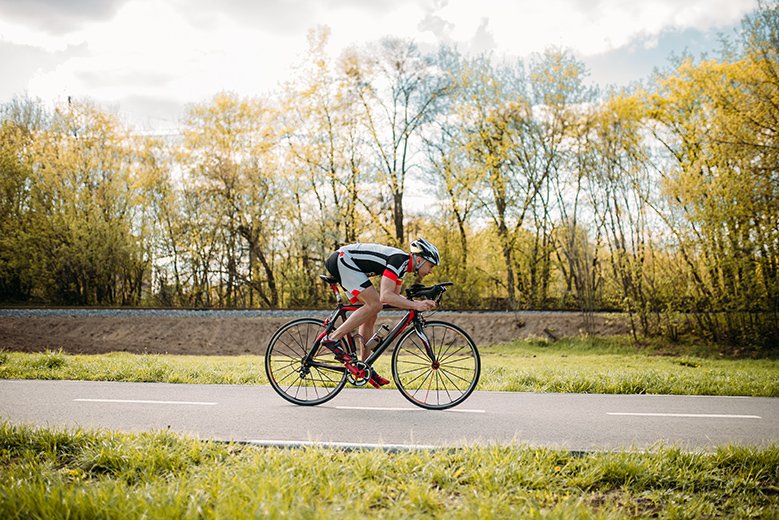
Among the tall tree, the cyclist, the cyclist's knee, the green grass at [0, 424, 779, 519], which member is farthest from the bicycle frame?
the tall tree

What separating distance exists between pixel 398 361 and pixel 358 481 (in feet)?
8.83

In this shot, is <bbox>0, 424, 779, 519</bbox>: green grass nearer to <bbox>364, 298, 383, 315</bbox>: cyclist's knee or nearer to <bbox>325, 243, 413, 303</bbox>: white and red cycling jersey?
<bbox>364, 298, 383, 315</bbox>: cyclist's knee

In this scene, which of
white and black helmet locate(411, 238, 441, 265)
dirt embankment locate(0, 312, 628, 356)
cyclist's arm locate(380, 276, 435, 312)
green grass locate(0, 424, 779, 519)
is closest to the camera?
green grass locate(0, 424, 779, 519)

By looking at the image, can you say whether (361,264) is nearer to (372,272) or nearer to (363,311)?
(372,272)

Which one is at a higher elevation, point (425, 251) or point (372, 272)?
point (425, 251)

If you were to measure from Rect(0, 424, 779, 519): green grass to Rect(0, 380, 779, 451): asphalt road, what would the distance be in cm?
45

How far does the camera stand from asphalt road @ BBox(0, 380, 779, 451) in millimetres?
4934

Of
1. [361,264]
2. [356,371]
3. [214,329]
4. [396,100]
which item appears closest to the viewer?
[361,264]

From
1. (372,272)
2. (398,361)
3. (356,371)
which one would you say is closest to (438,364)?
(398,361)

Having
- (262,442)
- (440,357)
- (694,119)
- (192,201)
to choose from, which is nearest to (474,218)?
(694,119)

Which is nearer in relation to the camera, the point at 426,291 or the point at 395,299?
the point at 395,299

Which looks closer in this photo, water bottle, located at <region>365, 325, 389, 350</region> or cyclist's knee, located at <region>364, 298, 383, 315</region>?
cyclist's knee, located at <region>364, 298, 383, 315</region>

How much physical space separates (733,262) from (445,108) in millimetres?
16482

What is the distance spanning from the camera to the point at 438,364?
249 inches
